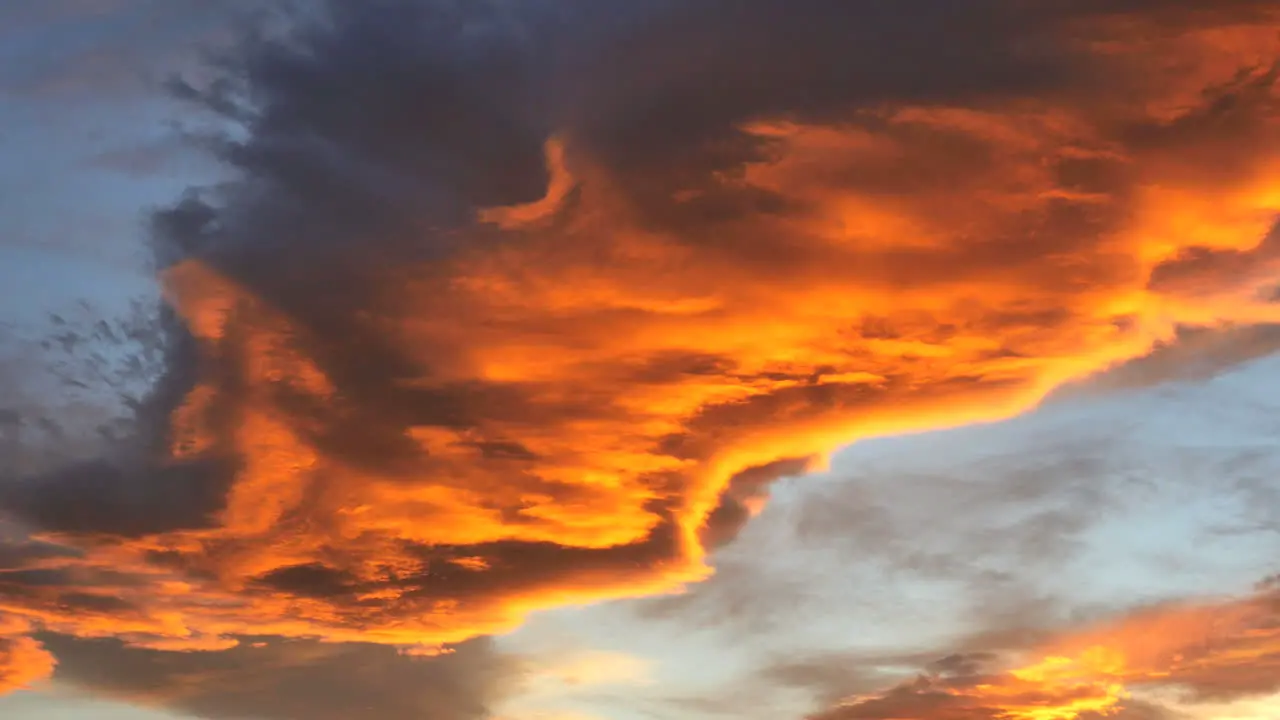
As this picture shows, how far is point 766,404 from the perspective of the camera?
37.2m

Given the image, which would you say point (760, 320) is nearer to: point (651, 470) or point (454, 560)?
point (651, 470)

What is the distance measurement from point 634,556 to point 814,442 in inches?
434

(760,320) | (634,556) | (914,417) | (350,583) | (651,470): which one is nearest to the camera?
(760,320)

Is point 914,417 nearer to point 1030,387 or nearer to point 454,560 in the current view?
point 1030,387

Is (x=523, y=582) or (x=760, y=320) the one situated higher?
(x=760, y=320)

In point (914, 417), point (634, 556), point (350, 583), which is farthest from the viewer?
point (350, 583)

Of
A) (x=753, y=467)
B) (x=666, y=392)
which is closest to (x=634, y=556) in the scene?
(x=753, y=467)

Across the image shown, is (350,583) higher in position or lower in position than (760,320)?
lower

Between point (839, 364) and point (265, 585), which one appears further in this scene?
point (265, 585)

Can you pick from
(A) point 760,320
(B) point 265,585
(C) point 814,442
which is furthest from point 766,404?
(B) point 265,585

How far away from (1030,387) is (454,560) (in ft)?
80.6

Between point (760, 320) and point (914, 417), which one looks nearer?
point (760, 320)

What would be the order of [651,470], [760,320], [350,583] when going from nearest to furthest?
[760,320] < [651,470] < [350,583]

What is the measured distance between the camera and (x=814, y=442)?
38.2 m
